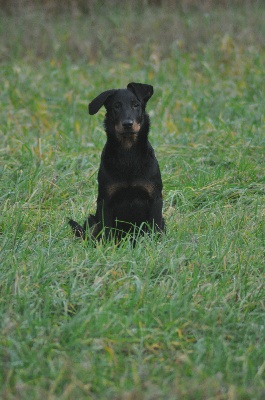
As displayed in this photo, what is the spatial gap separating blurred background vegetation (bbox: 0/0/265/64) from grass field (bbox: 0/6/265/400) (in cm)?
47

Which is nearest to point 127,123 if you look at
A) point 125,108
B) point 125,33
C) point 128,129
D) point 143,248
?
point 128,129

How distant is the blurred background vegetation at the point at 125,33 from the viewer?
9.76m

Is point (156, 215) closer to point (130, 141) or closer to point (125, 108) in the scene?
point (130, 141)

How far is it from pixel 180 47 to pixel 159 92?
2093 mm

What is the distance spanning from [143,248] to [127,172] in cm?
54

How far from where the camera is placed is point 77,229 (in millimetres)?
4578

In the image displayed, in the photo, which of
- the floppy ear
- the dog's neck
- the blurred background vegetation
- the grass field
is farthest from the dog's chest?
the blurred background vegetation

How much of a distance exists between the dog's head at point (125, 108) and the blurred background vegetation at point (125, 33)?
4293 mm

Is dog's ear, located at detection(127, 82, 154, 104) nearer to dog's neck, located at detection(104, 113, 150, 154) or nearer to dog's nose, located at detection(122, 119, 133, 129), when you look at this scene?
dog's neck, located at detection(104, 113, 150, 154)

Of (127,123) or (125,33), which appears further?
(125,33)

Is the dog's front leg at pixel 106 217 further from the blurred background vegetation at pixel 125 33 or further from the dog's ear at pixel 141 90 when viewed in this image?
the blurred background vegetation at pixel 125 33

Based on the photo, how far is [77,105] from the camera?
772cm

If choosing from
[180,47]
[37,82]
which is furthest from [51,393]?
[180,47]

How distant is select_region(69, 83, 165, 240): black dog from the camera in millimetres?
4438
